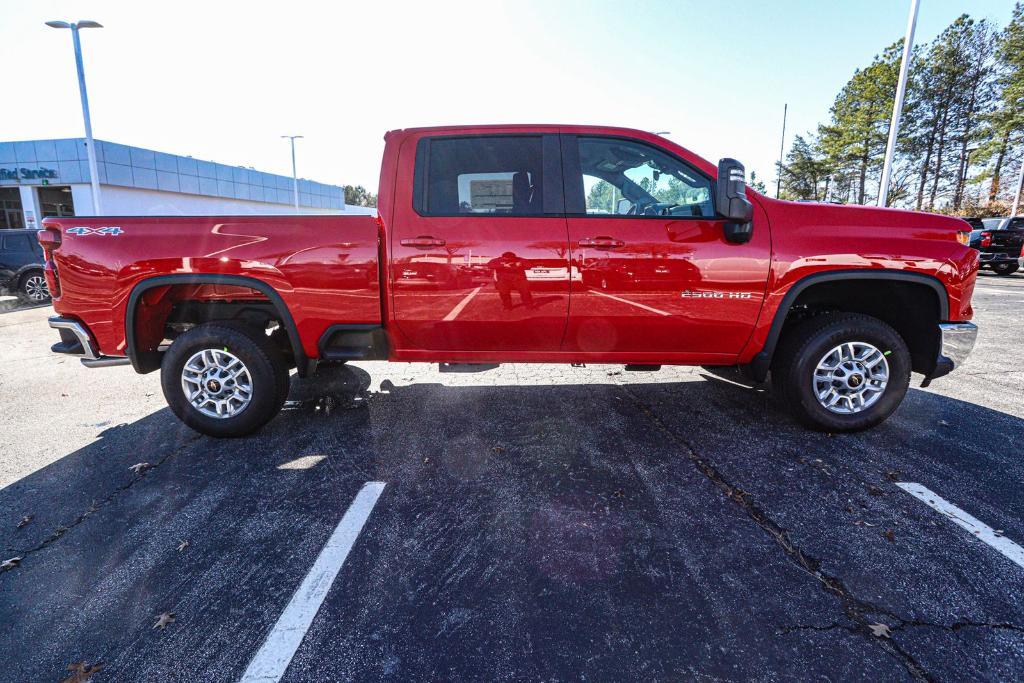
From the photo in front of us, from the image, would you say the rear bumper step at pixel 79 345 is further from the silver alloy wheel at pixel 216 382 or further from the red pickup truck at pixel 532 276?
the silver alloy wheel at pixel 216 382

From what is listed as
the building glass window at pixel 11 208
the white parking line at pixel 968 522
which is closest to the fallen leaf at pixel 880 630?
the white parking line at pixel 968 522

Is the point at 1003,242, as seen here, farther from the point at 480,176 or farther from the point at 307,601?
the point at 307,601

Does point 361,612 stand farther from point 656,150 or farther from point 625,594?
point 656,150

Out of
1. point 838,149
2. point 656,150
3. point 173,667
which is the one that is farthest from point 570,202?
point 838,149

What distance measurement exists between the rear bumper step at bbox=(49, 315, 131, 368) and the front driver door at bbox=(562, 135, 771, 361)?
344 cm

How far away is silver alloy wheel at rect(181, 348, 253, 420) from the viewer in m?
3.72

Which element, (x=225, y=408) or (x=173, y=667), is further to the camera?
(x=225, y=408)

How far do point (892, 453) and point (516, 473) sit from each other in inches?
103

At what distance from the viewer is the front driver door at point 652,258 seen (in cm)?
350

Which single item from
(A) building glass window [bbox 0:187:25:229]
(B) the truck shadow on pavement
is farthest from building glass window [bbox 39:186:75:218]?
(B) the truck shadow on pavement

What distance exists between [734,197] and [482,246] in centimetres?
167

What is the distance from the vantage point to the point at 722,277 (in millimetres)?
3523

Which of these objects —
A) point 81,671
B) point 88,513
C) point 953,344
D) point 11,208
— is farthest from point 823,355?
point 11,208

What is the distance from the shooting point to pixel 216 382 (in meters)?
3.73
